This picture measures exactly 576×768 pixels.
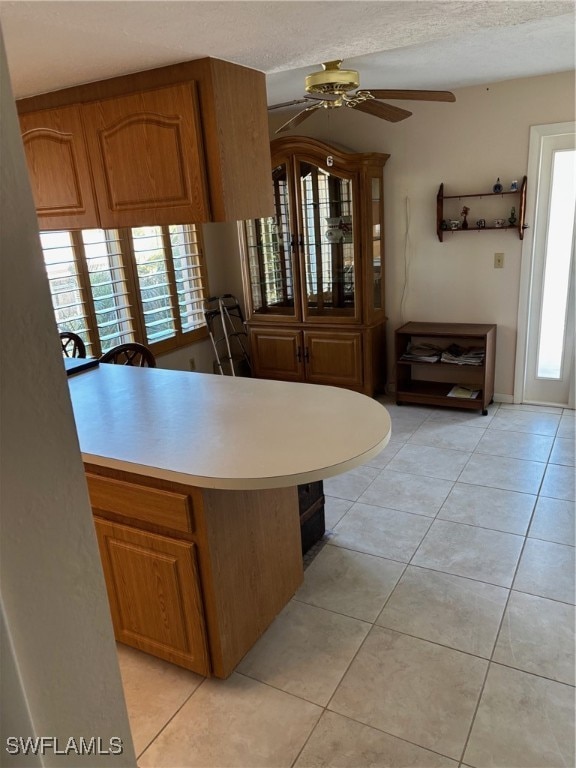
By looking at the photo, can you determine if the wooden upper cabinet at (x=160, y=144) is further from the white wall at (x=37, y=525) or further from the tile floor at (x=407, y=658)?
the tile floor at (x=407, y=658)

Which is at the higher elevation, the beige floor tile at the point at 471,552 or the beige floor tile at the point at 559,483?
the beige floor tile at the point at 559,483

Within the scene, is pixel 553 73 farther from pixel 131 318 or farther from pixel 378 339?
pixel 131 318

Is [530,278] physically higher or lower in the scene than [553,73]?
lower

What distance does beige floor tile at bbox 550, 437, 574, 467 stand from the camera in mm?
3451

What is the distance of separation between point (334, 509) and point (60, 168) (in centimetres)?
216

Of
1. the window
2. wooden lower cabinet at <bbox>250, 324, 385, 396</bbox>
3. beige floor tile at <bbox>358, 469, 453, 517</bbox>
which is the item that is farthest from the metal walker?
beige floor tile at <bbox>358, 469, 453, 517</bbox>

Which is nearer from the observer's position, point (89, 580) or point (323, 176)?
point (89, 580)

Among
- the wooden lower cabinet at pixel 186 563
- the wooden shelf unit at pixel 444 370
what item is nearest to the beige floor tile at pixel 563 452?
the wooden shelf unit at pixel 444 370

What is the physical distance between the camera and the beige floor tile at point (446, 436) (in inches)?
148

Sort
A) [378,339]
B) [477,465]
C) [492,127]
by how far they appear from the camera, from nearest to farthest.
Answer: [477,465]
[492,127]
[378,339]

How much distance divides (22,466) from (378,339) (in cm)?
423

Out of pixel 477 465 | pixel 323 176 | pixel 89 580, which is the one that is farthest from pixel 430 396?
pixel 89 580

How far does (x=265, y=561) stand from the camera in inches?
82.0

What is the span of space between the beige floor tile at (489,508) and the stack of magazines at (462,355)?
51.1 inches
